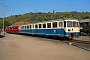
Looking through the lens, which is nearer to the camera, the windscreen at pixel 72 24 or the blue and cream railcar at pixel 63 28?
the blue and cream railcar at pixel 63 28

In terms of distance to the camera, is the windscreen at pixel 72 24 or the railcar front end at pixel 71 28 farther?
the windscreen at pixel 72 24

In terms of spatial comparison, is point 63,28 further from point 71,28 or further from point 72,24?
point 72,24

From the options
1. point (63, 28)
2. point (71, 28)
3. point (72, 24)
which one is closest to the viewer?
point (63, 28)

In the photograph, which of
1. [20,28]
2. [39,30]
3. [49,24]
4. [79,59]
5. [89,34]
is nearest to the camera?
[79,59]

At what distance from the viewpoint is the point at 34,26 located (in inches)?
1256

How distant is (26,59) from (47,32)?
16.2m

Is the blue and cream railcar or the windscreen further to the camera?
the windscreen

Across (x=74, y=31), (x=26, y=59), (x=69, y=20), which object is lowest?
(x=26, y=59)

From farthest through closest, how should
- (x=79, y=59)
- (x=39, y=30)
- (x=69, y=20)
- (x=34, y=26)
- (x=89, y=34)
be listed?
(x=89, y=34) → (x=34, y=26) → (x=39, y=30) → (x=69, y=20) → (x=79, y=59)

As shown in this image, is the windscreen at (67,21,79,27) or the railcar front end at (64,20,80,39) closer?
the railcar front end at (64,20,80,39)

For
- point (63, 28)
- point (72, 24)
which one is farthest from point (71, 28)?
point (63, 28)

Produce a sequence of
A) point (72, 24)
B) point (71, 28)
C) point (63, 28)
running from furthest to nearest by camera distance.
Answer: point (72, 24) < point (71, 28) < point (63, 28)

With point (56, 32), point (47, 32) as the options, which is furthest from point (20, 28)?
point (56, 32)

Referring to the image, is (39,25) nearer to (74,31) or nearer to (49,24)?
(49,24)
